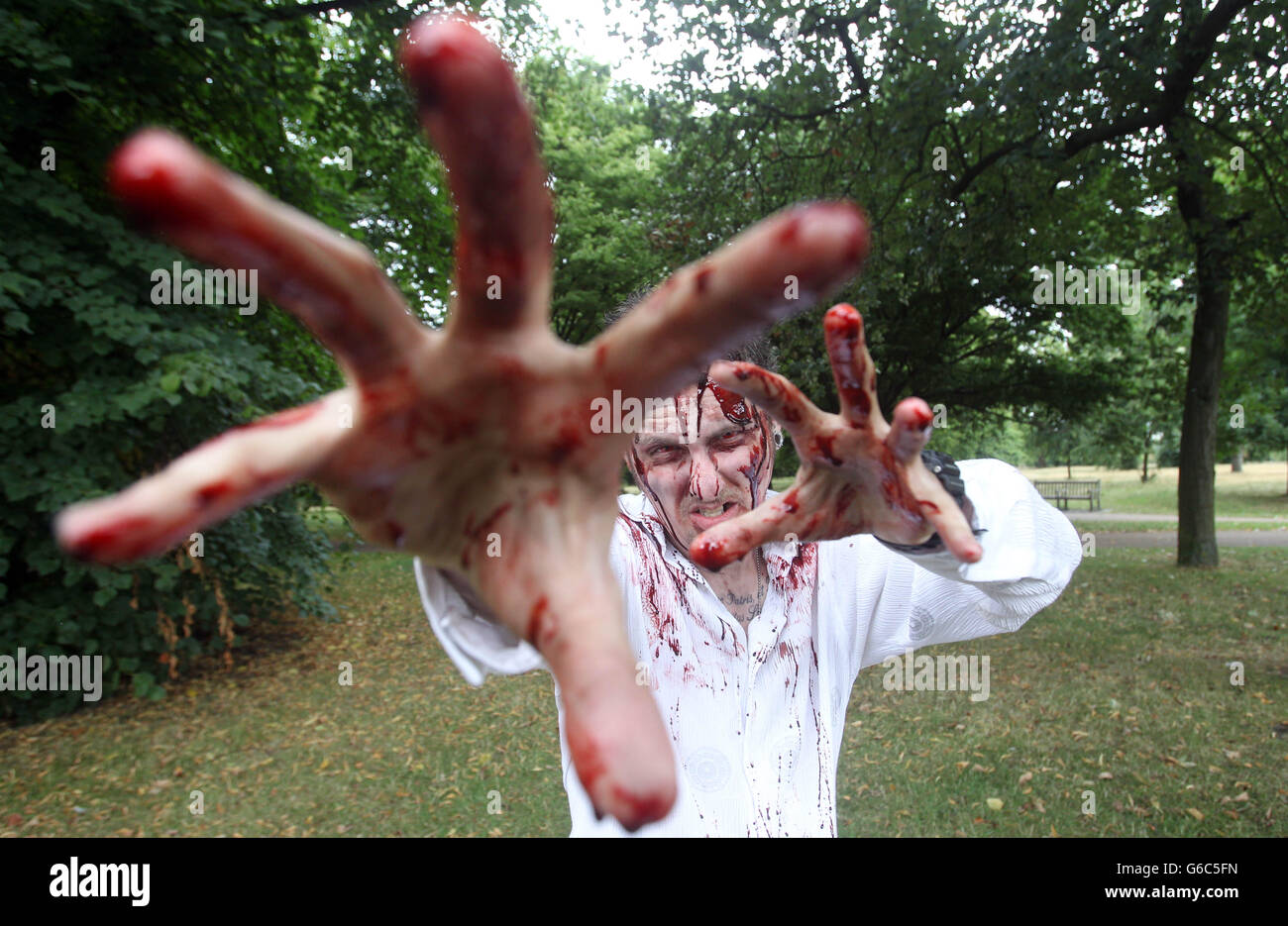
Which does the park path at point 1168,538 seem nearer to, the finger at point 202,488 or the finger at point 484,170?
the finger at point 484,170

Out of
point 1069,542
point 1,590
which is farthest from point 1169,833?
point 1,590

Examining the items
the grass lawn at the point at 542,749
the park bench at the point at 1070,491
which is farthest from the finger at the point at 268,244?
the park bench at the point at 1070,491

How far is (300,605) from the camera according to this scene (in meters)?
7.00

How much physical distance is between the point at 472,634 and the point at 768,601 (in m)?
0.93

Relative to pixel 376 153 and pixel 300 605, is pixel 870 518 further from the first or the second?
pixel 376 153

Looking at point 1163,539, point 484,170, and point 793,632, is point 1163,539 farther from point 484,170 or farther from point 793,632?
point 484,170

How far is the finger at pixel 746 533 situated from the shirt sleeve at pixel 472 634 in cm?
34

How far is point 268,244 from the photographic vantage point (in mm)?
632

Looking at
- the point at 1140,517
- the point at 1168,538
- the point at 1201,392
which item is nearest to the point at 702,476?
the point at 1201,392

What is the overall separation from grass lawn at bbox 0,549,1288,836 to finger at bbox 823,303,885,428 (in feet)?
12.3

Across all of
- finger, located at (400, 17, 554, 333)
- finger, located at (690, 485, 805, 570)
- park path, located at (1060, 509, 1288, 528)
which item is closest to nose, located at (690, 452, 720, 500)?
finger, located at (690, 485, 805, 570)

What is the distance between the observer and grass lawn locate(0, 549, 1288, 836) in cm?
445

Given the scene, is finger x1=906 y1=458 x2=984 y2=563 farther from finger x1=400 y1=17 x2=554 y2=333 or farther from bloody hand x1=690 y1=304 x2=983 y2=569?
finger x1=400 y1=17 x2=554 y2=333

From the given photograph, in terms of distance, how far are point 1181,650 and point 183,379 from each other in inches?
343
